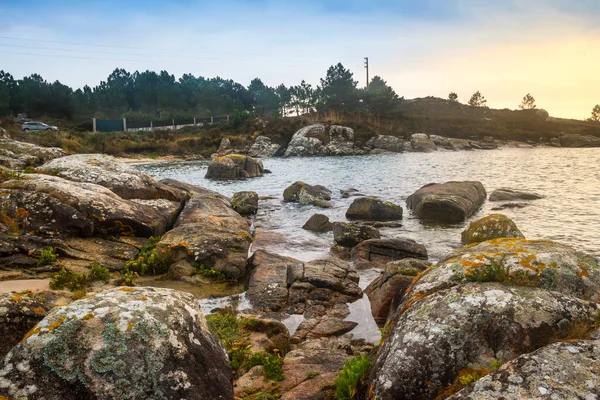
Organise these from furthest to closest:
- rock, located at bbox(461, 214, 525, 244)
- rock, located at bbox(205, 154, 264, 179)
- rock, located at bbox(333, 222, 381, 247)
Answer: rock, located at bbox(205, 154, 264, 179)
rock, located at bbox(333, 222, 381, 247)
rock, located at bbox(461, 214, 525, 244)

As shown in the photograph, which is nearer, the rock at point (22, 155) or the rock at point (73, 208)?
the rock at point (73, 208)

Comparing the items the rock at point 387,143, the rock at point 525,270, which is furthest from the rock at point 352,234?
the rock at point 387,143

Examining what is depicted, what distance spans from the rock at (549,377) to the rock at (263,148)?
211 ft

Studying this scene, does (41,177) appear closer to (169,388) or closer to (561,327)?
(169,388)

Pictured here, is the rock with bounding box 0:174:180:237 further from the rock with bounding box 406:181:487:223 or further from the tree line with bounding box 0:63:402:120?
the tree line with bounding box 0:63:402:120

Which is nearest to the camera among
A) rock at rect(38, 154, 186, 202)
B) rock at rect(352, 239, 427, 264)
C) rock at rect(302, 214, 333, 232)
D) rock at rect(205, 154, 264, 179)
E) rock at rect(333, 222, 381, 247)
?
rock at rect(352, 239, 427, 264)

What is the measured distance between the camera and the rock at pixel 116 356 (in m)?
3.51

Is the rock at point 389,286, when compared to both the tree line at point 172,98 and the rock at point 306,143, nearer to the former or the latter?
the rock at point 306,143

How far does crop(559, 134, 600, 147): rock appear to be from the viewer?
80375mm

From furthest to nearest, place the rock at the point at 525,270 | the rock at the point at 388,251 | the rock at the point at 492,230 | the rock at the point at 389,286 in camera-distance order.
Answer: the rock at the point at 492,230 → the rock at the point at 388,251 → the rock at the point at 389,286 → the rock at the point at 525,270

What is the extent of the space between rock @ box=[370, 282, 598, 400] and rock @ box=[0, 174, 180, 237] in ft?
27.8

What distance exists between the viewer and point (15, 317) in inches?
170

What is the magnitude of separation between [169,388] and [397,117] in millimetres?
93677

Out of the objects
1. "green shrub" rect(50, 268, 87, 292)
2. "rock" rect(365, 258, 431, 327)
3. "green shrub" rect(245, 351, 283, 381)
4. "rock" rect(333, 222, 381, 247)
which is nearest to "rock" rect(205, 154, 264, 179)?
"rock" rect(333, 222, 381, 247)
